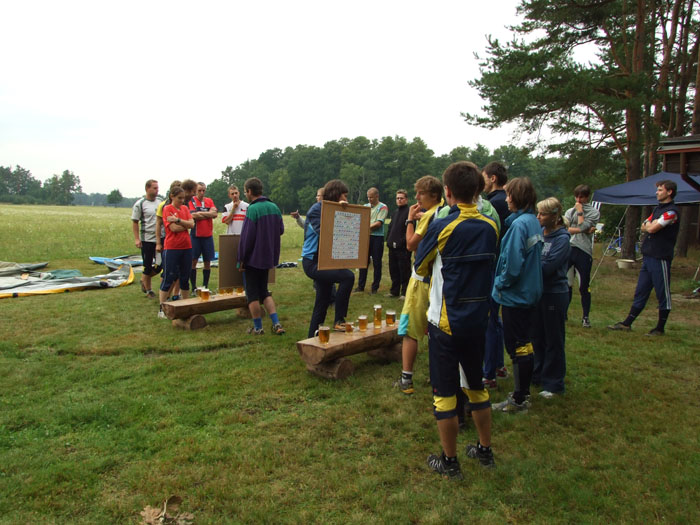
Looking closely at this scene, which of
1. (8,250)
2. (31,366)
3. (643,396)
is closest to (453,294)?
(643,396)

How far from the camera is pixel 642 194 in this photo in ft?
40.0

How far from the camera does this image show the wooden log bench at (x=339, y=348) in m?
4.63

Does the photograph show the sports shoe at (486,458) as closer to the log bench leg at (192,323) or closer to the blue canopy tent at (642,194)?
the log bench leg at (192,323)

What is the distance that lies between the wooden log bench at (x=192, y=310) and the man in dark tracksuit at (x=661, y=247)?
20.2 feet

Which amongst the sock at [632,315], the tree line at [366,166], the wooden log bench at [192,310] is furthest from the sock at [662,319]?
the tree line at [366,166]

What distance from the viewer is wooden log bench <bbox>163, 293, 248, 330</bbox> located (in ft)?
21.6

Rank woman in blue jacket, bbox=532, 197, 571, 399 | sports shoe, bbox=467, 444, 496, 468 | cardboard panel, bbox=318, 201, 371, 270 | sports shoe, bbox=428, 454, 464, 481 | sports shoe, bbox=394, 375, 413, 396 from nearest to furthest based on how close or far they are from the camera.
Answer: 1. sports shoe, bbox=428, 454, 464, 481
2. sports shoe, bbox=467, 444, 496, 468
3. woman in blue jacket, bbox=532, 197, 571, 399
4. sports shoe, bbox=394, 375, 413, 396
5. cardboard panel, bbox=318, 201, 371, 270

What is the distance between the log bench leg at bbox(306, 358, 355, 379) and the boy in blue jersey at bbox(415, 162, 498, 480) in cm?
178

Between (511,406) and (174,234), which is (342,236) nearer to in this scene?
(511,406)

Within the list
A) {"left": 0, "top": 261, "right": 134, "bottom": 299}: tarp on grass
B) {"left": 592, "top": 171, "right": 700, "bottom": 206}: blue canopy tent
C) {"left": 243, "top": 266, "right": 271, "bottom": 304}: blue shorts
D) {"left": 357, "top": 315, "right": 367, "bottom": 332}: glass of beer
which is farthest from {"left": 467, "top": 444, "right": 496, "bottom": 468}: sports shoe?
{"left": 592, "top": 171, "right": 700, "bottom": 206}: blue canopy tent

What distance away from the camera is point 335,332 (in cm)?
525

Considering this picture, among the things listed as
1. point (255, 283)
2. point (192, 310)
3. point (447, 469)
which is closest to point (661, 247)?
point (447, 469)

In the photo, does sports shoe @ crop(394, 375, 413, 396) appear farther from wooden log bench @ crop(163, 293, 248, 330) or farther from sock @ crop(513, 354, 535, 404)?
wooden log bench @ crop(163, 293, 248, 330)

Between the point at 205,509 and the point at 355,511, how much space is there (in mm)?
908
